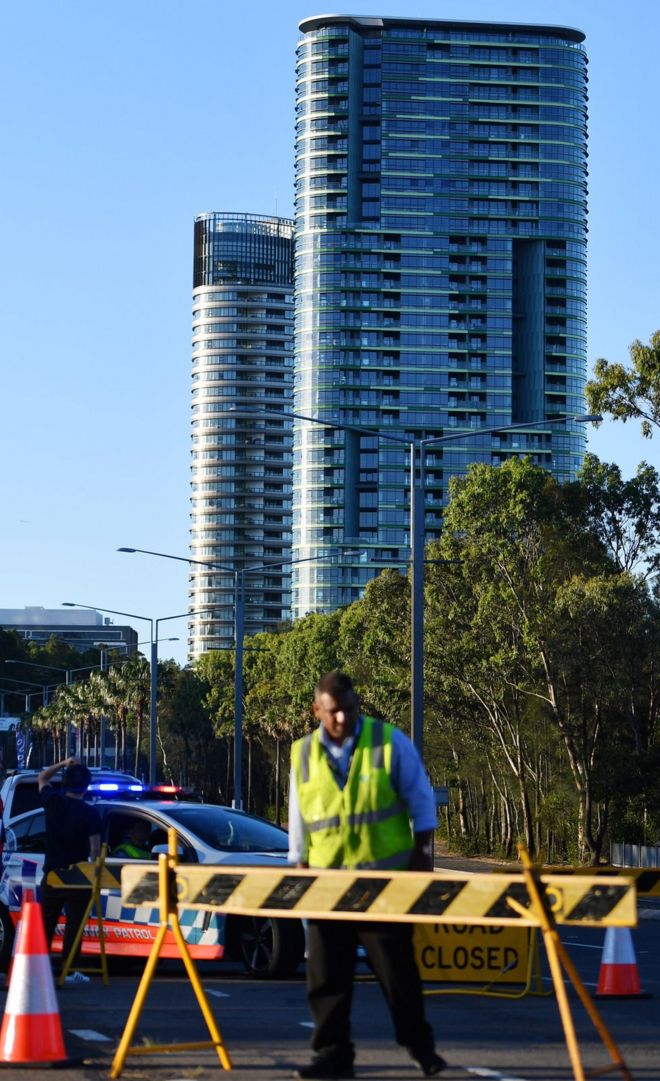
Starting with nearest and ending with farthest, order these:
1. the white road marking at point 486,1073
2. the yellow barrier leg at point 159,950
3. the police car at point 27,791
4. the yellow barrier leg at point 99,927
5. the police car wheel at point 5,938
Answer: the yellow barrier leg at point 159,950 < the white road marking at point 486,1073 < the yellow barrier leg at point 99,927 < the police car wheel at point 5,938 < the police car at point 27,791

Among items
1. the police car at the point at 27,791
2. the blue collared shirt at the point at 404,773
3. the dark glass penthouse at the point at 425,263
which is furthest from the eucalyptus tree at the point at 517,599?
the dark glass penthouse at the point at 425,263

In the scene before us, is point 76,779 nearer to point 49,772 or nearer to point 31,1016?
point 49,772

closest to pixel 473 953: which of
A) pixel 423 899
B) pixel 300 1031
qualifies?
pixel 300 1031

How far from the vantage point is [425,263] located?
182 meters

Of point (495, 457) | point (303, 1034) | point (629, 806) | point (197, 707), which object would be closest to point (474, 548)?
point (629, 806)

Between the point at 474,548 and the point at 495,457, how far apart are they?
129109 millimetres

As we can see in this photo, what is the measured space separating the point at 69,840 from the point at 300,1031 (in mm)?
4333

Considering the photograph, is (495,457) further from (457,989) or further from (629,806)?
(457,989)

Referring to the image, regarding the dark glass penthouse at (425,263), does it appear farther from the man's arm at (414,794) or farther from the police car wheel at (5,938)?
the man's arm at (414,794)

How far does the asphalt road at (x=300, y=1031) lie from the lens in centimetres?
962

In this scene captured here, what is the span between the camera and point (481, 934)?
13.9 meters

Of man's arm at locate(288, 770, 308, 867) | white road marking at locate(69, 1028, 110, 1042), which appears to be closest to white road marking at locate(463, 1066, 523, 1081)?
man's arm at locate(288, 770, 308, 867)

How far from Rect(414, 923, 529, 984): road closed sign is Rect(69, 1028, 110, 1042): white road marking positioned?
9.56 feet

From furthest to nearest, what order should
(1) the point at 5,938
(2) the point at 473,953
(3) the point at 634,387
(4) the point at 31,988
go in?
(3) the point at 634,387 → (1) the point at 5,938 → (2) the point at 473,953 → (4) the point at 31,988
